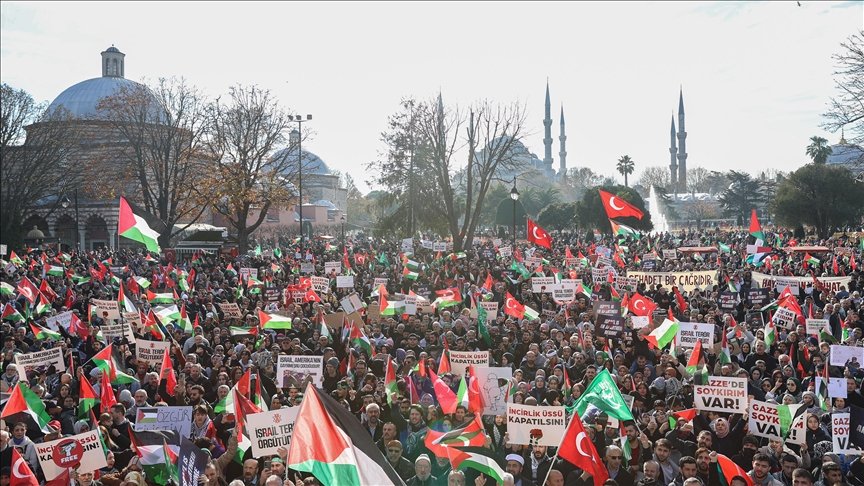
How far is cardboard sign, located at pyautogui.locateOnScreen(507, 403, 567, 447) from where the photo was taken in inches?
373

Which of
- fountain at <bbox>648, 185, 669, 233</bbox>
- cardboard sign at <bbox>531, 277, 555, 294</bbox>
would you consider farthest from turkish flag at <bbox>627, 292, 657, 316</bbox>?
fountain at <bbox>648, 185, 669, 233</bbox>

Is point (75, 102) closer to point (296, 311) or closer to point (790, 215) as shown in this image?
point (790, 215)

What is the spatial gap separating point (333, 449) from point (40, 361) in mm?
8413

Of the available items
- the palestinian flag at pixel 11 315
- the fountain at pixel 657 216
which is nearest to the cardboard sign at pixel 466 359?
the palestinian flag at pixel 11 315

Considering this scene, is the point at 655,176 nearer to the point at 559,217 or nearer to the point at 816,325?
the point at 559,217

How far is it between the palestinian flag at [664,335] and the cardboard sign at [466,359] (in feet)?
Answer: 10.8

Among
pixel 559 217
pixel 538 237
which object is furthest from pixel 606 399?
pixel 559 217

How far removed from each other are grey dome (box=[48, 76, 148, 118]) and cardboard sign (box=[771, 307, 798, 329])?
7158cm

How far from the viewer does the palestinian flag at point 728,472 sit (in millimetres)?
8023

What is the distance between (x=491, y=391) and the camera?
39.2 ft

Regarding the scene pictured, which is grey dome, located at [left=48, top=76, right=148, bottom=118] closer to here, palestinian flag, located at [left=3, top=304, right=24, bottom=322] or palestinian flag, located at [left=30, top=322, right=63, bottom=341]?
palestinian flag, located at [left=3, top=304, right=24, bottom=322]

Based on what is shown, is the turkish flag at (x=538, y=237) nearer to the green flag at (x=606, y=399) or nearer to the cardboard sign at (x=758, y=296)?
the cardboard sign at (x=758, y=296)

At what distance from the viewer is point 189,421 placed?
10.3 metres

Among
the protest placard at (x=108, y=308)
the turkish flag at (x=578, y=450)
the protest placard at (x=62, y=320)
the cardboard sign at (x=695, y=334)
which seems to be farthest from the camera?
the protest placard at (x=108, y=308)
